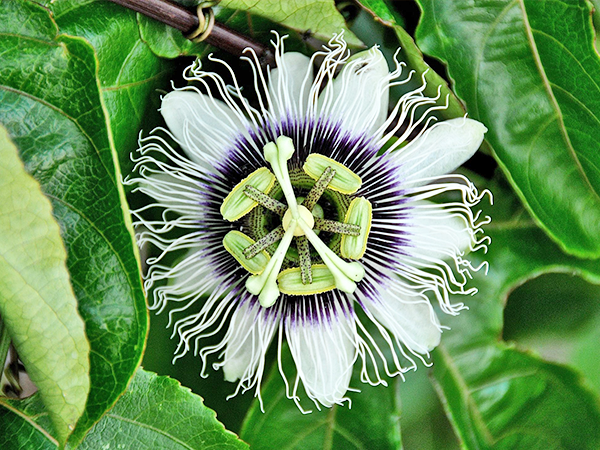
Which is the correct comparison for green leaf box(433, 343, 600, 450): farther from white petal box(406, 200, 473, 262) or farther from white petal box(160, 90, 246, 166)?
white petal box(160, 90, 246, 166)

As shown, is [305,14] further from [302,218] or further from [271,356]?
[271,356]

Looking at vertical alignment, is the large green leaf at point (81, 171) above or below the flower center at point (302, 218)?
above

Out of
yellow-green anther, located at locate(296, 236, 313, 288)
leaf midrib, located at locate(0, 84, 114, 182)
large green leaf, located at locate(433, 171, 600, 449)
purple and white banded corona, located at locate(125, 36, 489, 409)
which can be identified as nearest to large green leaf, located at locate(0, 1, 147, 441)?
leaf midrib, located at locate(0, 84, 114, 182)

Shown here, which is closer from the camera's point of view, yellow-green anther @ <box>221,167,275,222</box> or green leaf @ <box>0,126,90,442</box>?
green leaf @ <box>0,126,90,442</box>

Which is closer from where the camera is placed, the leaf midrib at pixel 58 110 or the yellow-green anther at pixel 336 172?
the leaf midrib at pixel 58 110

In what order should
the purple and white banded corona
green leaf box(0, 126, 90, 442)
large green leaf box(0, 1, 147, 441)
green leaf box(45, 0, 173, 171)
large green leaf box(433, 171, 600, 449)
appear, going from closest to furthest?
green leaf box(0, 126, 90, 442) < large green leaf box(0, 1, 147, 441) < green leaf box(45, 0, 173, 171) < the purple and white banded corona < large green leaf box(433, 171, 600, 449)

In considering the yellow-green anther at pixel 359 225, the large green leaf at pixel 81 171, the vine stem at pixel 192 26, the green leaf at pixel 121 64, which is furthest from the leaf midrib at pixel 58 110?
the yellow-green anther at pixel 359 225

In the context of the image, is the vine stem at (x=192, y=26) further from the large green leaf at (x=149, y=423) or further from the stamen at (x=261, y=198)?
the large green leaf at (x=149, y=423)
